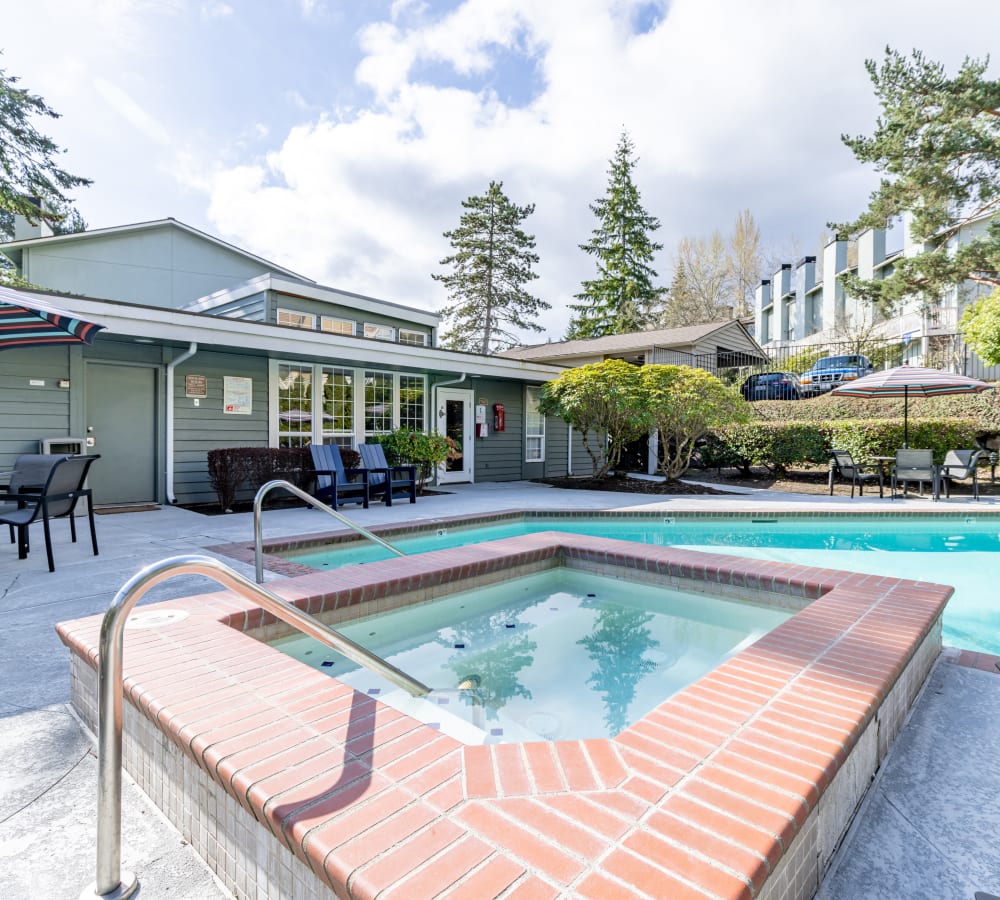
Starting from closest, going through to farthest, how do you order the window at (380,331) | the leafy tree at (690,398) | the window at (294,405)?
the window at (294,405)
the leafy tree at (690,398)
the window at (380,331)

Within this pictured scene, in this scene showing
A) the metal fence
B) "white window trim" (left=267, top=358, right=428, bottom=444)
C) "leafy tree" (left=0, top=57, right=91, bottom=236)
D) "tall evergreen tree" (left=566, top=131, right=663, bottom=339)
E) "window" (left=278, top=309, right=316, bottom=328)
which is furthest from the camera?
"tall evergreen tree" (left=566, top=131, right=663, bottom=339)

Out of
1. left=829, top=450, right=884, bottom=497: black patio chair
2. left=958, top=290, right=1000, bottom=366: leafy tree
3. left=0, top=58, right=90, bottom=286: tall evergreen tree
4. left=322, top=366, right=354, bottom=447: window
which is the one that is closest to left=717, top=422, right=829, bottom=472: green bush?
left=829, top=450, right=884, bottom=497: black patio chair

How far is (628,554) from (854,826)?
2554 mm

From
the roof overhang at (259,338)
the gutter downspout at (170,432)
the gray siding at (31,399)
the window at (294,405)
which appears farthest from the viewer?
the window at (294,405)

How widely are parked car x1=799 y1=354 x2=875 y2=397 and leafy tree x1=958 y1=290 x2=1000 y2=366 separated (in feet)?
15.6

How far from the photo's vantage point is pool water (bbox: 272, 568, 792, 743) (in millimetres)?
2666

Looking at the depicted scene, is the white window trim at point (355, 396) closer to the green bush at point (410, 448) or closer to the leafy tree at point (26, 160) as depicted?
the green bush at point (410, 448)

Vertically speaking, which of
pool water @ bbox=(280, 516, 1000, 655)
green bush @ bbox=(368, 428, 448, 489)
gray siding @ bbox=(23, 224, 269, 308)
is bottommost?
pool water @ bbox=(280, 516, 1000, 655)

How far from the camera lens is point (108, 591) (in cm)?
364

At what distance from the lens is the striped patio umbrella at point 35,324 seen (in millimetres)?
4207

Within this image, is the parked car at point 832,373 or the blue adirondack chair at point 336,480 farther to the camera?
the parked car at point 832,373

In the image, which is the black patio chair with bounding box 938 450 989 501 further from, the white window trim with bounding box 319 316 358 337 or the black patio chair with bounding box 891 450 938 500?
the white window trim with bounding box 319 316 358 337

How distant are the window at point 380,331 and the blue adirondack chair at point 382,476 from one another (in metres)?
4.11

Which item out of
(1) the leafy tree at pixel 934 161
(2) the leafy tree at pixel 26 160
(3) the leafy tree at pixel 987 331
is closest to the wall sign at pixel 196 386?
(2) the leafy tree at pixel 26 160
